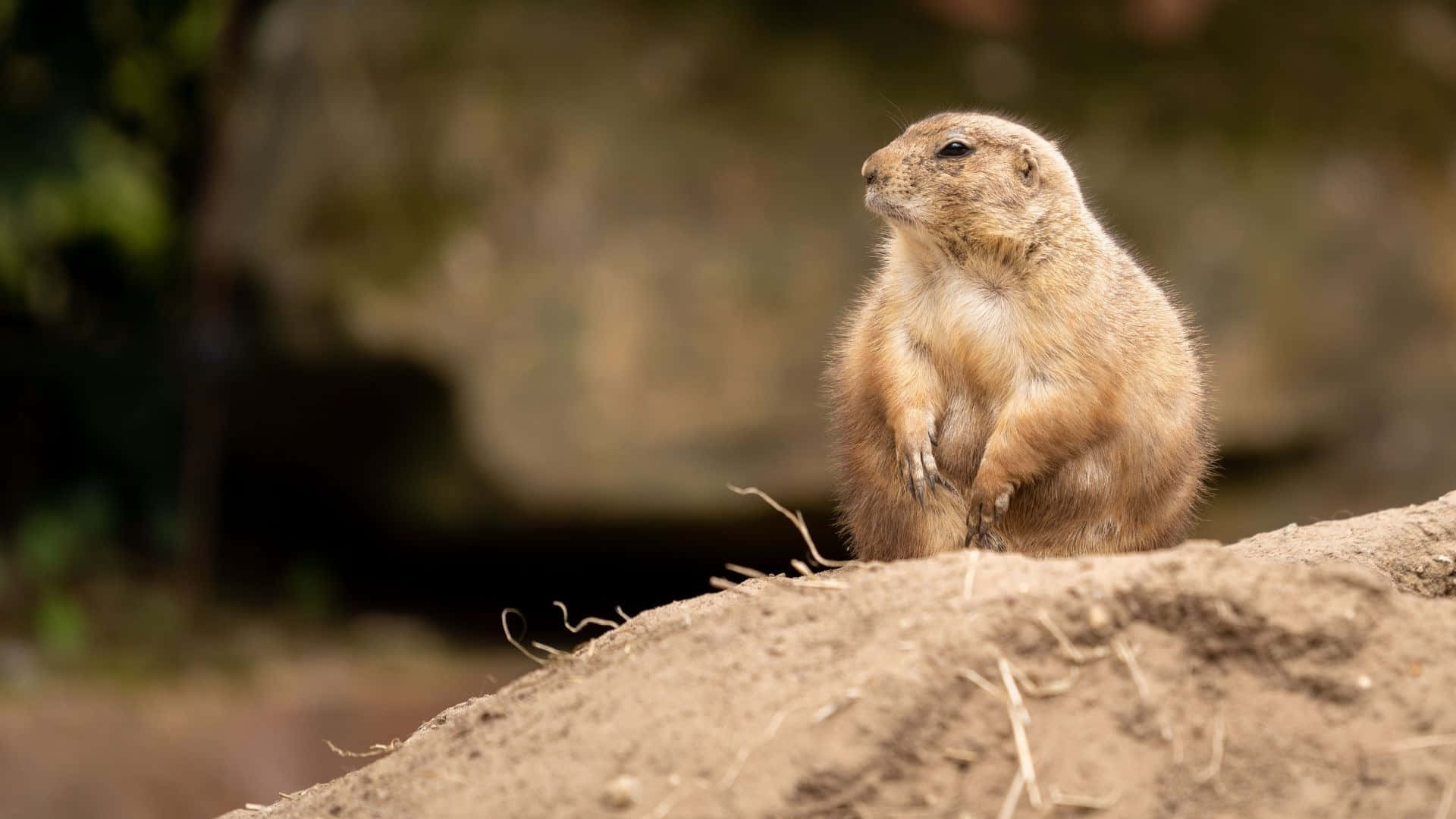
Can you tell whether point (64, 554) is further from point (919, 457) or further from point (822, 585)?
point (822, 585)

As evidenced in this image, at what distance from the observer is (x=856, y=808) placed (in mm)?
3479

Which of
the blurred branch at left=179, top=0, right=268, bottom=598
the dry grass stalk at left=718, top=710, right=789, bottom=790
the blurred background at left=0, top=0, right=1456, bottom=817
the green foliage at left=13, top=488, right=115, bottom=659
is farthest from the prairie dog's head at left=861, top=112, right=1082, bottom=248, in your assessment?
the green foliage at left=13, top=488, right=115, bottom=659

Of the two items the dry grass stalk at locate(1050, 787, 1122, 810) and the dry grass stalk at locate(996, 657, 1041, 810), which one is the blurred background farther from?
the dry grass stalk at locate(1050, 787, 1122, 810)

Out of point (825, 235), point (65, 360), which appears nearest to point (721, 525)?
point (825, 235)

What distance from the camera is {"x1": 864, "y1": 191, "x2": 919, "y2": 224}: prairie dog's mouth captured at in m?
5.34

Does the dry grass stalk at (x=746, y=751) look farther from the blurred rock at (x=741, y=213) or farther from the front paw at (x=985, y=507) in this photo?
the blurred rock at (x=741, y=213)

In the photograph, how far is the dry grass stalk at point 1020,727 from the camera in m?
3.45

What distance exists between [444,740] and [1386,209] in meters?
10.8

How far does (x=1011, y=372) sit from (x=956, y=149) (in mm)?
819

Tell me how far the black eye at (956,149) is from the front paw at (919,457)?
34.9 inches

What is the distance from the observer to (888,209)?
5.35 m

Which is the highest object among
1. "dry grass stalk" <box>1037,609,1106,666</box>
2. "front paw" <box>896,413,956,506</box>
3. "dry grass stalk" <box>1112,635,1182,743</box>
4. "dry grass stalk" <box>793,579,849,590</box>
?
"front paw" <box>896,413,956,506</box>

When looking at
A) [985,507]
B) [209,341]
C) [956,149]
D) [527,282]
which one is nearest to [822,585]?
[985,507]

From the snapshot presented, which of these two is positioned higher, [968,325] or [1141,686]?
[968,325]
